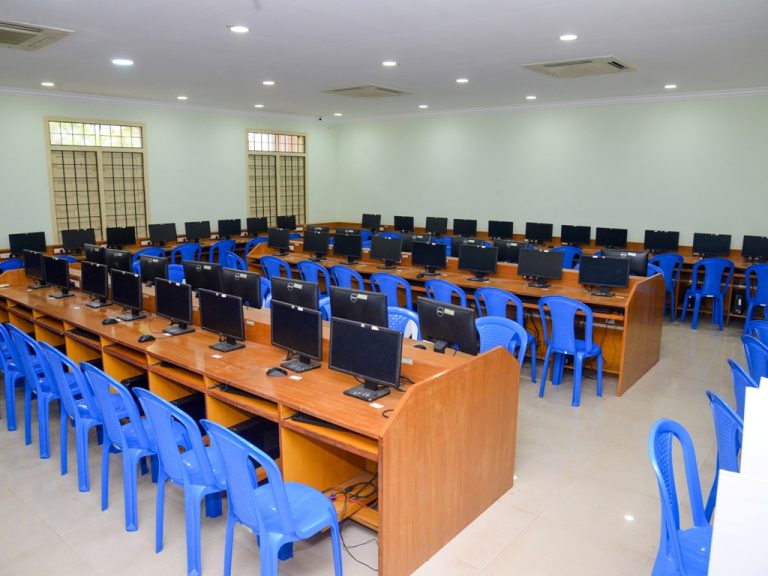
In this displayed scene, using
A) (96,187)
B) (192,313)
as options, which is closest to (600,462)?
(192,313)

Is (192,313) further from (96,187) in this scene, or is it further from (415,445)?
(96,187)

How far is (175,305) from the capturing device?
441cm

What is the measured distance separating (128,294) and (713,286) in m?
6.46

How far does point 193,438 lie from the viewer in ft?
8.41

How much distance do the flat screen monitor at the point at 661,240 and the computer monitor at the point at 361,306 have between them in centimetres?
610

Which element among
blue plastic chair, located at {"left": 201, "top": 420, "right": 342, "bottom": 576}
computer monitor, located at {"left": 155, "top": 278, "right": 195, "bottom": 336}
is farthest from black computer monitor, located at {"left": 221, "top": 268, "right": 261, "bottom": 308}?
blue plastic chair, located at {"left": 201, "top": 420, "right": 342, "bottom": 576}

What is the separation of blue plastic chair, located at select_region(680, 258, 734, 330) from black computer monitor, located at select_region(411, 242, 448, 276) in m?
3.08

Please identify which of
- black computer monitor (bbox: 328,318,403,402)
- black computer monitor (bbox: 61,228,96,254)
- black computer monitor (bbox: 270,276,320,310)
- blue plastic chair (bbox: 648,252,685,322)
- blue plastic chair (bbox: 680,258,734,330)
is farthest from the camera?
black computer monitor (bbox: 61,228,96,254)

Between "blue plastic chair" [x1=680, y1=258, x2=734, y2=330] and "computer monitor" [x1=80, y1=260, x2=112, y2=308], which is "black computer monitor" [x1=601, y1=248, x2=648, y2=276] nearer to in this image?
"blue plastic chair" [x1=680, y1=258, x2=734, y2=330]

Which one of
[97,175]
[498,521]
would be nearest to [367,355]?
[498,521]

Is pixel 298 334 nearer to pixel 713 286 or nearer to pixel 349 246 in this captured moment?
pixel 349 246

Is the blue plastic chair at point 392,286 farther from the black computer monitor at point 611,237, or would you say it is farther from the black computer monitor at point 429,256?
the black computer monitor at point 611,237

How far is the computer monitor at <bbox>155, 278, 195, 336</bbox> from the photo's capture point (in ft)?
14.1

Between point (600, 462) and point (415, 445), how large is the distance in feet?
5.95
